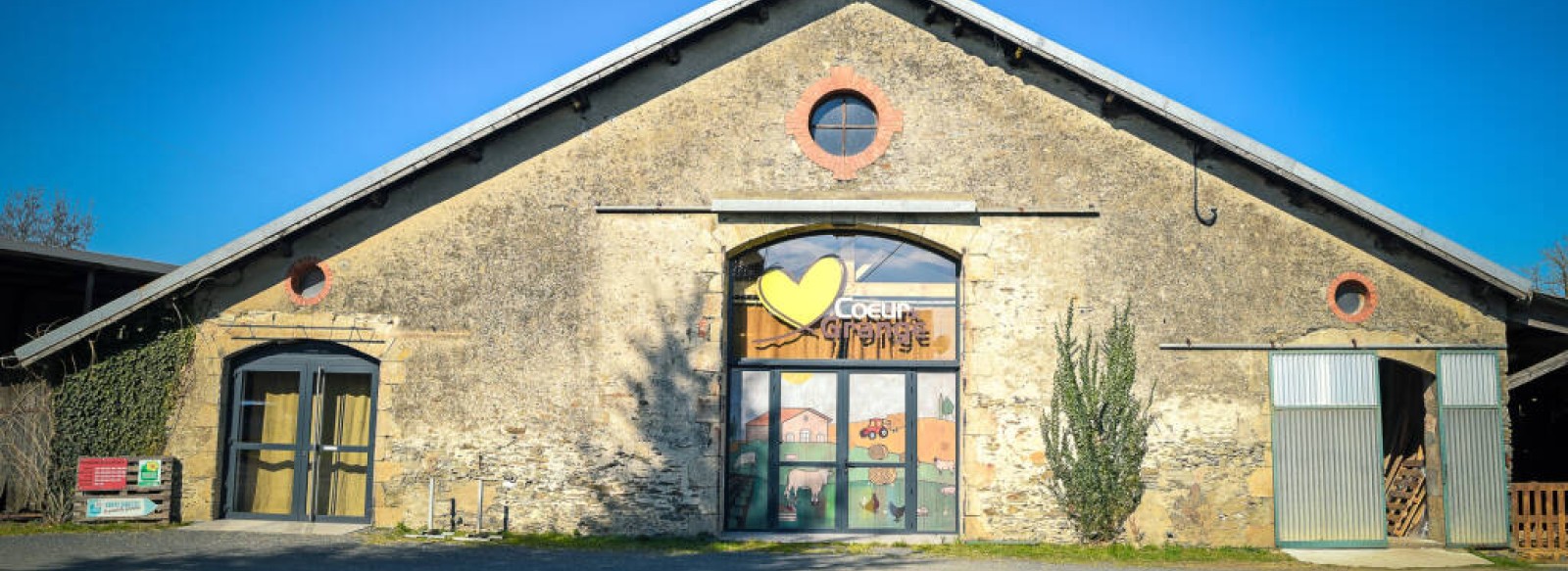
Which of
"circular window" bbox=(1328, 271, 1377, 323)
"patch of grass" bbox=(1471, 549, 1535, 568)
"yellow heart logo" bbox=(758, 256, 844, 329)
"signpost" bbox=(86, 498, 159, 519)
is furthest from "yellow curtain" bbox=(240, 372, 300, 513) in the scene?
"patch of grass" bbox=(1471, 549, 1535, 568)

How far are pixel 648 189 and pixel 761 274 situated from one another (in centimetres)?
Answer: 146

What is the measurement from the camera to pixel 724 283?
1069cm

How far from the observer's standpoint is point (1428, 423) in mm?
10344

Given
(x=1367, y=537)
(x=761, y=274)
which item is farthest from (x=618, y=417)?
(x=1367, y=537)

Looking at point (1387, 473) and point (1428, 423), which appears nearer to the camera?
point (1428, 423)

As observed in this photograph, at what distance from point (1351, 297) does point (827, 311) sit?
208 inches

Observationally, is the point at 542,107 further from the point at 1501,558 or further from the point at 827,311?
the point at 1501,558

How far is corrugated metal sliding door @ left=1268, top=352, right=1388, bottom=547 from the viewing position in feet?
33.4

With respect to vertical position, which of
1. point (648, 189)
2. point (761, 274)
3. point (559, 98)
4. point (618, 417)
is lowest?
point (618, 417)

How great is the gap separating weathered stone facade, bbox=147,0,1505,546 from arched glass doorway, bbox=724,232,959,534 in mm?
368

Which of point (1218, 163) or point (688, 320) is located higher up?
point (1218, 163)

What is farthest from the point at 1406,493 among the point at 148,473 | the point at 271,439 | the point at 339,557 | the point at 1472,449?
the point at 148,473

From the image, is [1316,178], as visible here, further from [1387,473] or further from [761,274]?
[761,274]

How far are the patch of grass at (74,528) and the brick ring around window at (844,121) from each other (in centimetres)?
755
